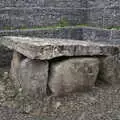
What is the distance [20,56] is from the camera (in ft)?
17.1

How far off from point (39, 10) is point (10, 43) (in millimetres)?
1952

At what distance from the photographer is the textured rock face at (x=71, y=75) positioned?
15.5 ft

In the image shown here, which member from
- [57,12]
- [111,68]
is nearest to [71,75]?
[111,68]

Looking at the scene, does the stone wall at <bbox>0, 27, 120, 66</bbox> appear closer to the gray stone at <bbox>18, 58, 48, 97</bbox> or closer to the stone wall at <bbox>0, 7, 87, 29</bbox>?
the stone wall at <bbox>0, 7, 87, 29</bbox>

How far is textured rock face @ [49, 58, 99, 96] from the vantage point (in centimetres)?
472

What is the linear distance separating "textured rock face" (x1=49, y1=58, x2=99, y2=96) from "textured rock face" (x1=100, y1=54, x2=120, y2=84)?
365mm

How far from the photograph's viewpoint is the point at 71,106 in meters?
4.50

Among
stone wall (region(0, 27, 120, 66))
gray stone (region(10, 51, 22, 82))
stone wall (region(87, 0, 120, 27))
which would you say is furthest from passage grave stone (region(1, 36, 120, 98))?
stone wall (region(87, 0, 120, 27))

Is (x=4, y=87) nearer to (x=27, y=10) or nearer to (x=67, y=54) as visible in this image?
(x=67, y=54)

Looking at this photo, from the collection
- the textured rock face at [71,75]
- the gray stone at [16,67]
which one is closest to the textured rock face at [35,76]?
the textured rock face at [71,75]

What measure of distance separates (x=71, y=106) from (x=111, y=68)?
1.23 m

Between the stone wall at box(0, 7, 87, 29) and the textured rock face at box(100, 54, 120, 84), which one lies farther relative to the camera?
the stone wall at box(0, 7, 87, 29)

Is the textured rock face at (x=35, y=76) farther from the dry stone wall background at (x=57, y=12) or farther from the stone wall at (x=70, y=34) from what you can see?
the dry stone wall background at (x=57, y=12)

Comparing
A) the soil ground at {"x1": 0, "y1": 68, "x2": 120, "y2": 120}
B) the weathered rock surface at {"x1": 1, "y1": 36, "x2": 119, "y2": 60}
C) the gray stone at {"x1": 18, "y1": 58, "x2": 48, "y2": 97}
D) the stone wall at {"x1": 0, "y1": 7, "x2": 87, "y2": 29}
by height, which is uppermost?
the stone wall at {"x1": 0, "y1": 7, "x2": 87, "y2": 29}
